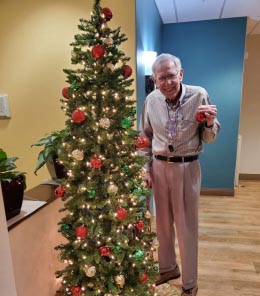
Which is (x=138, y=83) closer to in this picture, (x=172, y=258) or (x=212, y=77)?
(x=172, y=258)

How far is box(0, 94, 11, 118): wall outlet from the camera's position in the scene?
2.22m

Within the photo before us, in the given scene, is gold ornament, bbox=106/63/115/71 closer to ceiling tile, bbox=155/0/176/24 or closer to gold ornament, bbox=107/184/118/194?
gold ornament, bbox=107/184/118/194

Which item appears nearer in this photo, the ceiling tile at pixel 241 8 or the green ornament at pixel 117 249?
the green ornament at pixel 117 249

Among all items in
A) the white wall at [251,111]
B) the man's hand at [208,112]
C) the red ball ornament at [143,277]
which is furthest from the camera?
the white wall at [251,111]

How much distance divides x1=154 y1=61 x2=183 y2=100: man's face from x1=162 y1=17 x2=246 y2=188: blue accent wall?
2.01m

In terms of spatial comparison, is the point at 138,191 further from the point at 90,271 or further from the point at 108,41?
the point at 108,41

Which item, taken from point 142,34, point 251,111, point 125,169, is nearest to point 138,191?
point 125,169

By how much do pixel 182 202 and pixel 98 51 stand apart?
1.09 metres

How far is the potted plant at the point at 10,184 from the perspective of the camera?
108 cm

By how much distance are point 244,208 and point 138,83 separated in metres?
2.20

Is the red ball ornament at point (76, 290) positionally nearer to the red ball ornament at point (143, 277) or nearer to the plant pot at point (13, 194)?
the red ball ornament at point (143, 277)

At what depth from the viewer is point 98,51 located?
110 cm

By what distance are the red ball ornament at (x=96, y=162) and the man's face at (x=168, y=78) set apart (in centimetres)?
75

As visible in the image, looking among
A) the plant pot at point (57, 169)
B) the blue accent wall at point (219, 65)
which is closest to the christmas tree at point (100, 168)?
the plant pot at point (57, 169)
